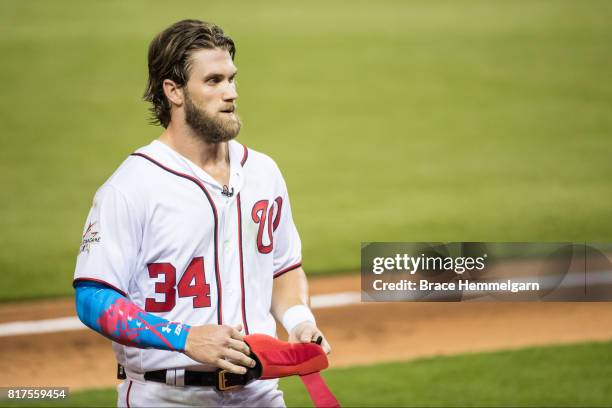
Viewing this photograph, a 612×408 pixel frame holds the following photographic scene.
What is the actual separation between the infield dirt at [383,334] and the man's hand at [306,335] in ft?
9.24

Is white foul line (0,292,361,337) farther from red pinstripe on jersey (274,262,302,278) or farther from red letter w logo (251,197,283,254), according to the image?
red letter w logo (251,197,283,254)

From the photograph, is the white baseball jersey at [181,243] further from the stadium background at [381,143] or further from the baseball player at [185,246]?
the stadium background at [381,143]

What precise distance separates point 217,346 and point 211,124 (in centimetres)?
63

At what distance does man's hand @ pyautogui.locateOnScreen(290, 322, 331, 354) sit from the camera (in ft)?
8.59

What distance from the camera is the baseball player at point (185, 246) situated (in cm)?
246

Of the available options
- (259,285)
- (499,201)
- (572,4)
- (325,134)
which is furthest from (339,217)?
(572,4)

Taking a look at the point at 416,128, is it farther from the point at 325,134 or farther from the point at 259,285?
the point at 259,285

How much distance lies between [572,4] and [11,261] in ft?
36.0

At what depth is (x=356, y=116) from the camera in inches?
459

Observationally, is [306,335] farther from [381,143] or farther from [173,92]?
[381,143]

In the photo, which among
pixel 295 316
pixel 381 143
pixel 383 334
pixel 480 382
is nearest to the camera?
pixel 295 316

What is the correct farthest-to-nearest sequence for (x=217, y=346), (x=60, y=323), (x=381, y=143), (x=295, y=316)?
(x=381, y=143) → (x=60, y=323) → (x=295, y=316) → (x=217, y=346)

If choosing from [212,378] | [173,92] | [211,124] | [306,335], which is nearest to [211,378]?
[212,378]

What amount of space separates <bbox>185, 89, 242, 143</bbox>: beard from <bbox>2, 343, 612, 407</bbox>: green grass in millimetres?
2524
